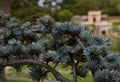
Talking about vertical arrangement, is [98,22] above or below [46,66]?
below

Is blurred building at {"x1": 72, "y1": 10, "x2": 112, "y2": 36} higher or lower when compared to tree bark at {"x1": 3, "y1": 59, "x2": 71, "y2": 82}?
lower

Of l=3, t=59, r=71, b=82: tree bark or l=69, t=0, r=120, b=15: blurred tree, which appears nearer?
l=3, t=59, r=71, b=82: tree bark

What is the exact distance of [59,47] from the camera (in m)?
4.11

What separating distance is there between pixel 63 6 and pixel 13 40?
48.5 m

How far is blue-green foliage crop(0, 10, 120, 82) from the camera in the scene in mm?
3686

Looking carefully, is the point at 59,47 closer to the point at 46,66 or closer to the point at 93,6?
the point at 46,66

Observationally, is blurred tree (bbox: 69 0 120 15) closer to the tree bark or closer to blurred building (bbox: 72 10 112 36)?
blurred building (bbox: 72 10 112 36)

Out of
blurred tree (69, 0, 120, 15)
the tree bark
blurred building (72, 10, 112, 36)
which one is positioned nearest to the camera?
the tree bark

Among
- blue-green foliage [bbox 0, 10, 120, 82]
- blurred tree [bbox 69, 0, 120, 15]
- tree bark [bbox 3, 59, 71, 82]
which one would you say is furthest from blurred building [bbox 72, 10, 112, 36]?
tree bark [bbox 3, 59, 71, 82]

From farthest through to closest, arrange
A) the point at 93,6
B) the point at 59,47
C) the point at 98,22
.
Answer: the point at 93,6
the point at 98,22
the point at 59,47

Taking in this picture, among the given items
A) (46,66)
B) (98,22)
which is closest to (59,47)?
(46,66)

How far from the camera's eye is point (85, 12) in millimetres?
50531

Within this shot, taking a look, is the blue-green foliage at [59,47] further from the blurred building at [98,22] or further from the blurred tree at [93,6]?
the blurred tree at [93,6]

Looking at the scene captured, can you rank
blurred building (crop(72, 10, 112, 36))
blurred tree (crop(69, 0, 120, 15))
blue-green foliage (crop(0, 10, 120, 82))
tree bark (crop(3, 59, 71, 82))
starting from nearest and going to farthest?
1. blue-green foliage (crop(0, 10, 120, 82))
2. tree bark (crop(3, 59, 71, 82))
3. blurred building (crop(72, 10, 112, 36))
4. blurred tree (crop(69, 0, 120, 15))
